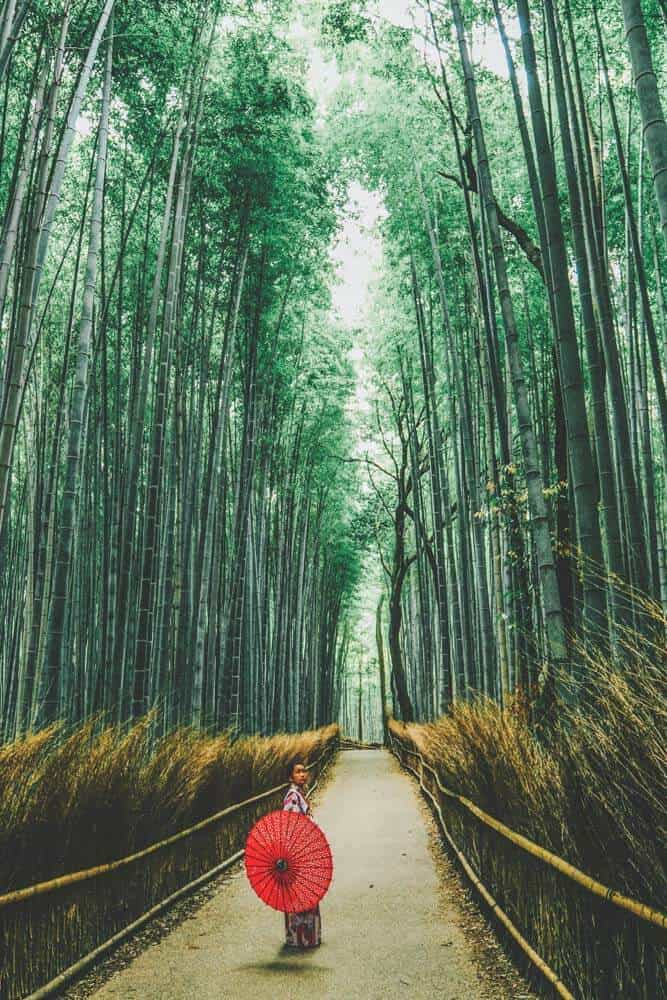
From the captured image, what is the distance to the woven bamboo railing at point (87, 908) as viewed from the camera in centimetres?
206

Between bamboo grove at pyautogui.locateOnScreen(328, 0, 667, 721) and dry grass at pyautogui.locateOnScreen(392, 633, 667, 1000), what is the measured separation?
0.58ft

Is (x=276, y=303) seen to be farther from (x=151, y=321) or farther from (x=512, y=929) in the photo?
(x=512, y=929)

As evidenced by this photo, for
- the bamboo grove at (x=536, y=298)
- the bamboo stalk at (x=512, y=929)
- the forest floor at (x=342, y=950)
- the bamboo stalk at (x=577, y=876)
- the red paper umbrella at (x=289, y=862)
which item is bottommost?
the forest floor at (x=342, y=950)

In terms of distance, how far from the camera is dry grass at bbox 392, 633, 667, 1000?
151cm

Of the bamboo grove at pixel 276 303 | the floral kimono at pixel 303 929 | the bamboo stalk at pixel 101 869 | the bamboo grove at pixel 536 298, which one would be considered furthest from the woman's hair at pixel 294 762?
the floral kimono at pixel 303 929

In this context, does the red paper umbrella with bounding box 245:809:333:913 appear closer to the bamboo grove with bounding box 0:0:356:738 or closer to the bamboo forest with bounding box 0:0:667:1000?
Answer: the bamboo forest with bounding box 0:0:667:1000

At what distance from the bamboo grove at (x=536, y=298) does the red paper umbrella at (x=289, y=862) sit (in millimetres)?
1150

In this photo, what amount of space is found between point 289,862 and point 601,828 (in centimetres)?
145

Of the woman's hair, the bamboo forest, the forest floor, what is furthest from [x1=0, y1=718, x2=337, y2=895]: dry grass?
the woman's hair

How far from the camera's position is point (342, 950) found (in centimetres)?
283

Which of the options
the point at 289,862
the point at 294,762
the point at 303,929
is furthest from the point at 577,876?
the point at 294,762

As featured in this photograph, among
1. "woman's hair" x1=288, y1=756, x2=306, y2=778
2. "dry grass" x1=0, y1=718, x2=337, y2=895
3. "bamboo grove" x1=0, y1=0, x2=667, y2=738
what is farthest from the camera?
"woman's hair" x1=288, y1=756, x2=306, y2=778

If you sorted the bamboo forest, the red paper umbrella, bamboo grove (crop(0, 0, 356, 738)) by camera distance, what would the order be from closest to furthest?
the bamboo forest < the red paper umbrella < bamboo grove (crop(0, 0, 356, 738))

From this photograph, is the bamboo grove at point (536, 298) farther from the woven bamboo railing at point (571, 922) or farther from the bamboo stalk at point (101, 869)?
the bamboo stalk at point (101, 869)
